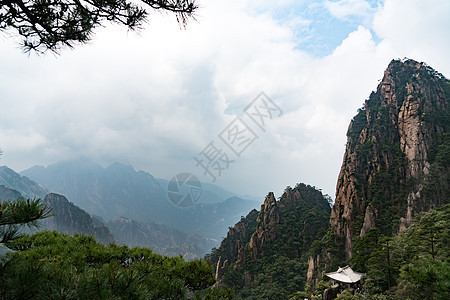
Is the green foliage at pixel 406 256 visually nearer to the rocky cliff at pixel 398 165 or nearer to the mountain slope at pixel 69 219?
the rocky cliff at pixel 398 165

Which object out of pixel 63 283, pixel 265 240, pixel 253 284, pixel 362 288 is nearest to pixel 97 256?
pixel 63 283

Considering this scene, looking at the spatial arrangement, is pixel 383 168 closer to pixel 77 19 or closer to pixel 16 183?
pixel 77 19

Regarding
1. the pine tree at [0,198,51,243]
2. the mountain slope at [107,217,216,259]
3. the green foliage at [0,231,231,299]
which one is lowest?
the mountain slope at [107,217,216,259]

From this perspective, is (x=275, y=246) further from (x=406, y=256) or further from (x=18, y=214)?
(x=18, y=214)

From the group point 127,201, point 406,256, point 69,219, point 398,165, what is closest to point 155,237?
point 69,219

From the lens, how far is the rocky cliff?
20.5 metres

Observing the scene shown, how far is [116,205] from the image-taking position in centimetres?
16388

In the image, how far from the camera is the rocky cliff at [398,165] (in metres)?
20.5

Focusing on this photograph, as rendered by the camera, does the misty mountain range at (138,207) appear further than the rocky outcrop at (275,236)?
Yes

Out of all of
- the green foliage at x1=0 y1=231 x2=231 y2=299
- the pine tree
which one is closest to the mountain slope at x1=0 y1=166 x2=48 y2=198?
the green foliage at x1=0 y1=231 x2=231 y2=299

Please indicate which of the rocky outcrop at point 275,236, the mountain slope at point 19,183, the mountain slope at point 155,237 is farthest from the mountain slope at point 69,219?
the mountain slope at point 19,183

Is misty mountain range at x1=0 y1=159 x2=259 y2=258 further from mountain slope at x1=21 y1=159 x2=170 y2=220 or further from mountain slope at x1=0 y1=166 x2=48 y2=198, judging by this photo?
mountain slope at x1=0 y1=166 x2=48 y2=198

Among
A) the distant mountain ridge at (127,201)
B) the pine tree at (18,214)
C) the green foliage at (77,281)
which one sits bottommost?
the green foliage at (77,281)

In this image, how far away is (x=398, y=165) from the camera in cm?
2395
